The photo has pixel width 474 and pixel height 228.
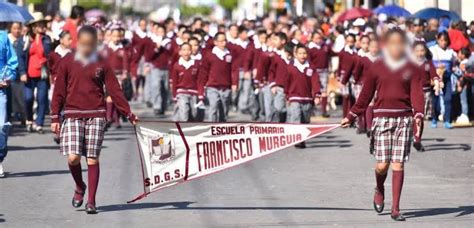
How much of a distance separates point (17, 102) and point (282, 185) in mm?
10237

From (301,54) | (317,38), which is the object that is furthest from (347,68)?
(317,38)

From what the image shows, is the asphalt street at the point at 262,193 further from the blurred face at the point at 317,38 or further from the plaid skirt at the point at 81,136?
the blurred face at the point at 317,38

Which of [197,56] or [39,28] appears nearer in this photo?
[197,56]

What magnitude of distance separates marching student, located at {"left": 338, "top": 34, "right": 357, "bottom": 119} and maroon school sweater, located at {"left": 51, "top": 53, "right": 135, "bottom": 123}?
28.9 feet

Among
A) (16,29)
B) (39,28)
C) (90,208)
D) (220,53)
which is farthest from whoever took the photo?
(39,28)

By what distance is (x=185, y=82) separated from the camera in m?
21.0

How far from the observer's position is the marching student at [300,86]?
782 inches

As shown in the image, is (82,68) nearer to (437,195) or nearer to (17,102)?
(437,195)

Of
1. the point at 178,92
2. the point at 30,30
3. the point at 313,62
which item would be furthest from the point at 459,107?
the point at 30,30

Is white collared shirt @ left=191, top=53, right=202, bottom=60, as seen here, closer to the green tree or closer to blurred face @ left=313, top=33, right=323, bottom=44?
blurred face @ left=313, top=33, right=323, bottom=44

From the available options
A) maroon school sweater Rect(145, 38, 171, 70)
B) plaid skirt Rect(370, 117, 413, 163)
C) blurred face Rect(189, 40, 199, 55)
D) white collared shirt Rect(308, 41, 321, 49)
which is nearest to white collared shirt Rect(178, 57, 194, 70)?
blurred face Rect(189, 40, 199, 55)

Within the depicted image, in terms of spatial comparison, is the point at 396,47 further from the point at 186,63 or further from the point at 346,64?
the point at 346,64

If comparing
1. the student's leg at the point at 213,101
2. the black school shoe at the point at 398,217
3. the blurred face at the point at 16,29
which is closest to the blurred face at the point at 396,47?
the black school shoe at the point at 398,217

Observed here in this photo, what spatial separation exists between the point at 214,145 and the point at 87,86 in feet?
4.08
